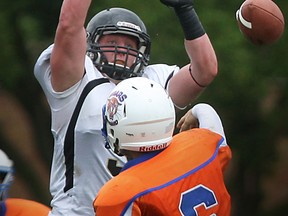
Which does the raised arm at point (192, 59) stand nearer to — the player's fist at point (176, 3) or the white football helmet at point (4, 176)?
the player's fist at point (176, 3)

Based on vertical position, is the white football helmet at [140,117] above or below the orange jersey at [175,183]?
above

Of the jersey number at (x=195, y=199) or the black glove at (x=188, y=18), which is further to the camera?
the black glove at (x=188, y=18)

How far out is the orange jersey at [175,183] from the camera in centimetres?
385

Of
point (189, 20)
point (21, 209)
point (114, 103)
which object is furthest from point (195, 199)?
point (21, 209)

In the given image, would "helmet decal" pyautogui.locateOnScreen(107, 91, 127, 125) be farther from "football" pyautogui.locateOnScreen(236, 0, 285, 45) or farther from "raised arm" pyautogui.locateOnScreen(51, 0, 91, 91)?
"football" pyautogui.locateOnScreen(236, 0, 285, 45)

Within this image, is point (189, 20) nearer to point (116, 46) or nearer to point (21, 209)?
point (116, 46)

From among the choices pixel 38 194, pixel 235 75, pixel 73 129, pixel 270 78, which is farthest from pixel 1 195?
pixel 38 194

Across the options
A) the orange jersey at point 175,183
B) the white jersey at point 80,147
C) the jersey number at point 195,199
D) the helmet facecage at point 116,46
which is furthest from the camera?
the helmet facecage at point 116,46

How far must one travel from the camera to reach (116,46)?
4.80 metres

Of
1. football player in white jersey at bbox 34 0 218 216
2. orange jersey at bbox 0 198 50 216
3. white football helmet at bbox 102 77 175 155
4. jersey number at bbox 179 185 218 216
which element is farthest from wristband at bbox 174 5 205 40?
orange jersey at bbox 0 198 50 216

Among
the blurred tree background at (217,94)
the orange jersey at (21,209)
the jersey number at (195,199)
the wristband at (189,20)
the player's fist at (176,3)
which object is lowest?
the blurred tree background at (217,94)

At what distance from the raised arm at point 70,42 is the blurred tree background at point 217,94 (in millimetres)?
4254

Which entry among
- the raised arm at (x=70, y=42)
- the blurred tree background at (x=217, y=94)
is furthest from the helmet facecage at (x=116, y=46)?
the blurred tree background at (x=217, y=94)

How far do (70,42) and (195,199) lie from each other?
39.4 inches
